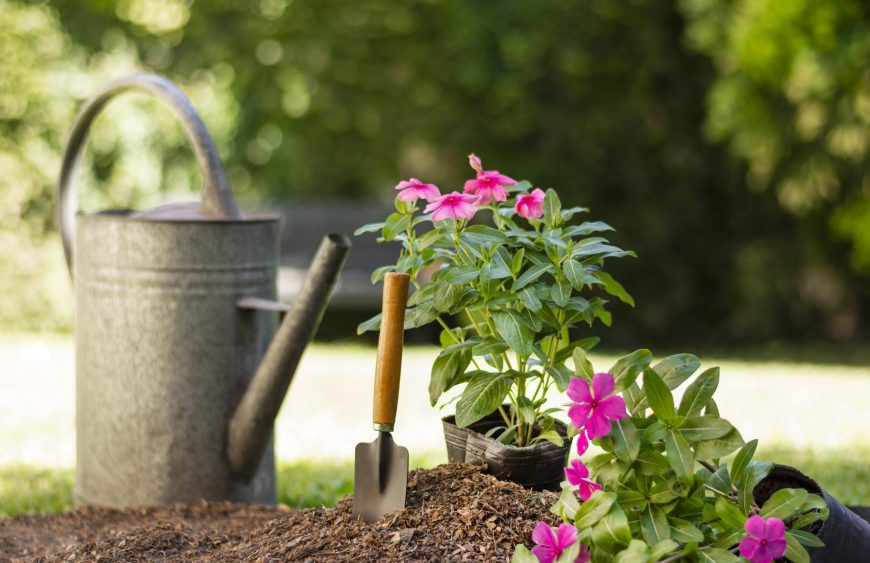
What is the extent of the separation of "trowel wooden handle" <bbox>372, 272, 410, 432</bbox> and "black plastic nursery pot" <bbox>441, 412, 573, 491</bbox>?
8.2 inches

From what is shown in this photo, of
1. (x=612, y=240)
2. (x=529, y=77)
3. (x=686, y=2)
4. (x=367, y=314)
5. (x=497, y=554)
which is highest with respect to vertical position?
(x=686, y=2)

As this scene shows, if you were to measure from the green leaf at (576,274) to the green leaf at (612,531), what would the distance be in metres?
0.43

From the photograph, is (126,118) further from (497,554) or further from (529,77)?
(497,554)

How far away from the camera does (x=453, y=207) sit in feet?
6.36

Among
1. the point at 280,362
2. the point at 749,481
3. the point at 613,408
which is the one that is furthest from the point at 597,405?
the point at 280,362

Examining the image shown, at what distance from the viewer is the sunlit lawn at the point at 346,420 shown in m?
3.42

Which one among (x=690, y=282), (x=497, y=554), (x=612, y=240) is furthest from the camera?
(x=690, y=282)

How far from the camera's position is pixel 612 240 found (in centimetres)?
724

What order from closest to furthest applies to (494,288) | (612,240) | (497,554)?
1. (497,554)
2. (494,288)
3. (612,240)

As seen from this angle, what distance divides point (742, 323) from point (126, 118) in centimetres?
511

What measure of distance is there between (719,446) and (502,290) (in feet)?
1.71

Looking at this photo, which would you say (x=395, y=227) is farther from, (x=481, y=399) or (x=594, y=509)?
(x=594, y=509)

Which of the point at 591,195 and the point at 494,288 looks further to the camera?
the point at 591,195

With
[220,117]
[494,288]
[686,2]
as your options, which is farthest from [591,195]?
[494,288]
